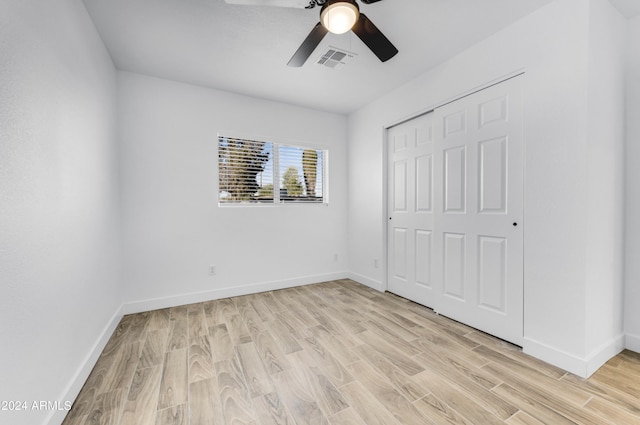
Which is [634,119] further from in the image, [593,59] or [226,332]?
[226,332]

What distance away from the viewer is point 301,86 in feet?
10.6

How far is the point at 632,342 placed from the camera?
2082mm

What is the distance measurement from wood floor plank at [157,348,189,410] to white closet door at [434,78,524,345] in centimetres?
244

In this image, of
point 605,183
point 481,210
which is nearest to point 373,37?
point 481,210

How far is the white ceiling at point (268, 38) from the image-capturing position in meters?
1.97

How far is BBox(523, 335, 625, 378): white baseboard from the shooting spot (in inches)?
70.2

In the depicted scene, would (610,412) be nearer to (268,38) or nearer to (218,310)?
(218,310)

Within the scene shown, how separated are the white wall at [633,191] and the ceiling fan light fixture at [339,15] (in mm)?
2334

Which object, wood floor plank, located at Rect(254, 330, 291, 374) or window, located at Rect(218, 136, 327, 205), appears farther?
window, located at Rect(218, 136, 327, 205)

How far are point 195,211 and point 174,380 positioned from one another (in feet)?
6.36

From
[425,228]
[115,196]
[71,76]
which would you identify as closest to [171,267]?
[115,196]

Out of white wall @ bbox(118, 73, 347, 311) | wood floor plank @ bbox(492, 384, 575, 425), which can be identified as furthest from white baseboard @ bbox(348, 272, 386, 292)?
wood floor plank @ bbox(492, 384, 575, 425)

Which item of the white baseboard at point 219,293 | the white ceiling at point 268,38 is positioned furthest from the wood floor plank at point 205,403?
the white ceiling at point 268,38

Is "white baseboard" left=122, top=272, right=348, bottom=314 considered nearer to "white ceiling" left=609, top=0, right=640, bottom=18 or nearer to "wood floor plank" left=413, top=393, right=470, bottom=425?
"wood floor plank" left=413, top=393, right=470, bottom=425
